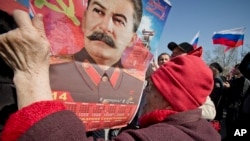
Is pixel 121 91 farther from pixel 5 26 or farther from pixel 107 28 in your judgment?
pixel 5 26

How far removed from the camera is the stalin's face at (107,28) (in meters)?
1.62

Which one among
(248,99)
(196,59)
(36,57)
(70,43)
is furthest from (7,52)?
(248,99)

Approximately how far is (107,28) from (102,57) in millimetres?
176

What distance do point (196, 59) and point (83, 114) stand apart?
69cm

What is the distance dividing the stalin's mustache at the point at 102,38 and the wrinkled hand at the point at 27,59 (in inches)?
26.4

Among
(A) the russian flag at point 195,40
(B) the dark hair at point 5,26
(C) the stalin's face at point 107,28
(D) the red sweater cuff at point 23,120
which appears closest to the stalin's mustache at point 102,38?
(C) the stalin's face at point 107,28

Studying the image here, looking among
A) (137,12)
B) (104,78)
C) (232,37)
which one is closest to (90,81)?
(104,78)

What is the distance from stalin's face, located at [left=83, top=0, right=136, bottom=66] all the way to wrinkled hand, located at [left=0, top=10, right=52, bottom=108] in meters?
0.65

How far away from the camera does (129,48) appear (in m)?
1.97

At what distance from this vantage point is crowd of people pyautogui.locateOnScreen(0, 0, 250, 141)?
2.95ft

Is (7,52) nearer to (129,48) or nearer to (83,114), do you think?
(83,114)

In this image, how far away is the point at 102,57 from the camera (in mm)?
1744

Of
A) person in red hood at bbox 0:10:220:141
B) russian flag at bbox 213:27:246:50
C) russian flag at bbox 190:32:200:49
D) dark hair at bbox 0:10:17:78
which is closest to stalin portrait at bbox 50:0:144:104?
dark hair at bbox 0:10:17:78

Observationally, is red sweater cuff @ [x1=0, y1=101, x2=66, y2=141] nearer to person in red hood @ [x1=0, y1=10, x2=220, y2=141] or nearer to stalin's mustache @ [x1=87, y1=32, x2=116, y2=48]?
person in red hood @ [x1=0, y1=10, x2=220, y2=141]
